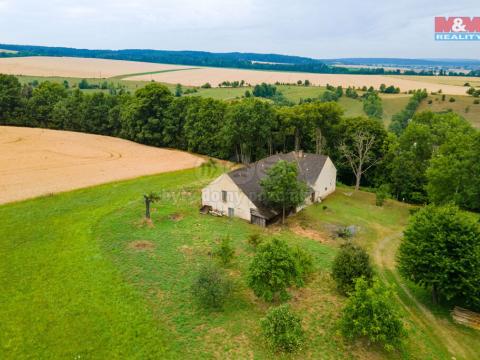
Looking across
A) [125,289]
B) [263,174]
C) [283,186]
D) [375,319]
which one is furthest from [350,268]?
[263,174]

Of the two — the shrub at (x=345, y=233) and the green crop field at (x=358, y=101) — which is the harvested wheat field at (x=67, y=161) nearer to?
the shrub at (x=345, y=233)

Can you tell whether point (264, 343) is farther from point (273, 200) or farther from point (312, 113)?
point (312, 113)

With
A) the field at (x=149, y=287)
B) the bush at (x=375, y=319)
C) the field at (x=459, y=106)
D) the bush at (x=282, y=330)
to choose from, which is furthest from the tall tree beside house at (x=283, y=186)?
the field at (x=459, y=106)

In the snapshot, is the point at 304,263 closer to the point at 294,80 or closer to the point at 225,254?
the point at 225,254

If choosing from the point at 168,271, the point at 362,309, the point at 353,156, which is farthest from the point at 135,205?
the point at 353,156

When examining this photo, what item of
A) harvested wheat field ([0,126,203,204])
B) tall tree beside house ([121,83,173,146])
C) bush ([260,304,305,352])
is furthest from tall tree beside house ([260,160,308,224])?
tall tree beside house ([121,83,173,146])

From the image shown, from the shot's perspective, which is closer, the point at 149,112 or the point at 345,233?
the point at 345,233

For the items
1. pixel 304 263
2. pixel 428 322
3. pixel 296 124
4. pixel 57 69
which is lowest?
pixel 428 322
